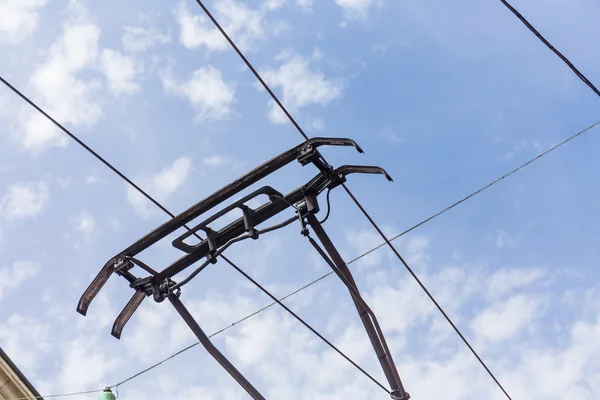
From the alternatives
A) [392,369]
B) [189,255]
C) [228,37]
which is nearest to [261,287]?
[189,255]

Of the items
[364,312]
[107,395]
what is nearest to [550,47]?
[364,312]

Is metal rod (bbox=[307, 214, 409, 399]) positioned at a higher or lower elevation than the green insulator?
lower

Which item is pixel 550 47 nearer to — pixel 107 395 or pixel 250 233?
pixel 250 233

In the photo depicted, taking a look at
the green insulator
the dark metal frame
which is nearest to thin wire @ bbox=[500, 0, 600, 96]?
the dark metal frame

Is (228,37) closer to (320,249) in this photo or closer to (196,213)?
(196,213)

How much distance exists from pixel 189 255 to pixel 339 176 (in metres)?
1.65

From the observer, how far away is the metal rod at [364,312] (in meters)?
6.48

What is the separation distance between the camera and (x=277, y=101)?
23.5 ft

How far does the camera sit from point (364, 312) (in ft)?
21.9

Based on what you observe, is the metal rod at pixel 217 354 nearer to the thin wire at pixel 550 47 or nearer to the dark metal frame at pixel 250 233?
the dark metal frame at pixel 250 233

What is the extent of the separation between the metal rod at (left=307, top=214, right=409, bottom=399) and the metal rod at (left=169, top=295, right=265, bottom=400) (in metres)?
1.20

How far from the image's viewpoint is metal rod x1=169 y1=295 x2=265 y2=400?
6383 mm

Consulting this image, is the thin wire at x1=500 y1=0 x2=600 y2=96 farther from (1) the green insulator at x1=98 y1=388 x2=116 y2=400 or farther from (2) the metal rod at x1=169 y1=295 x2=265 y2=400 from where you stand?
(1) the green insulator at x1=98 y1=388 x2=116 y2=400

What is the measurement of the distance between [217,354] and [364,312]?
1.44 meters
